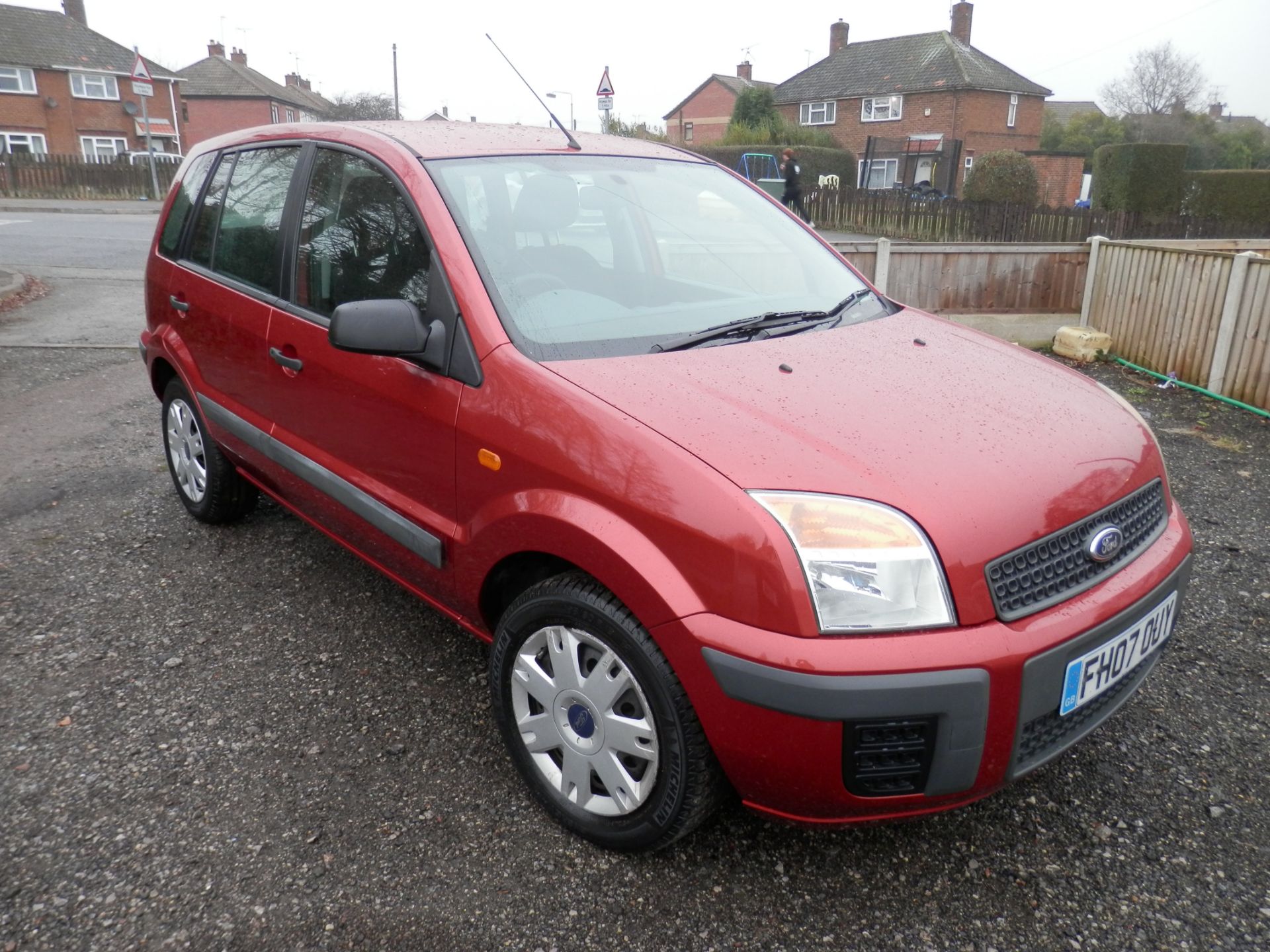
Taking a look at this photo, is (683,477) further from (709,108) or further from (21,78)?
(709,108)

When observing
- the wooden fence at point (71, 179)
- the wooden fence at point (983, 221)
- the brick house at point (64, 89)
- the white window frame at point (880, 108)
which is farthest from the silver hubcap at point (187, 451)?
the white window frame at point (880, 108)

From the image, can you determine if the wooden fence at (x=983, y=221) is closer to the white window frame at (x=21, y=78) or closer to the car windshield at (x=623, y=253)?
the car windshield at (x=623, y=253)

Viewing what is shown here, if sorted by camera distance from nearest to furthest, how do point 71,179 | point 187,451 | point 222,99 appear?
1. point 187,451
2. point 71,179
3. point 222,99

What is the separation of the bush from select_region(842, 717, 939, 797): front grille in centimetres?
2728

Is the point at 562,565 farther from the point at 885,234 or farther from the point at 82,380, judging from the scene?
the point at 885,234

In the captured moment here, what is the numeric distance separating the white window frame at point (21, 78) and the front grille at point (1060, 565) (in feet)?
166

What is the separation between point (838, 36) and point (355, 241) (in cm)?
5600

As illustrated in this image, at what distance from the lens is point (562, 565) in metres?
2.42

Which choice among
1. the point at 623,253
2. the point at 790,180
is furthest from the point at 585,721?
the point at 790,180

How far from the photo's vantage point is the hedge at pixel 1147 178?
25359 mm

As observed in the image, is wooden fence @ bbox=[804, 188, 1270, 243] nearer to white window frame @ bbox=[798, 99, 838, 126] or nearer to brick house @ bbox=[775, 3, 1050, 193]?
brick house @ bbox=[775, 3, 1050, 193]

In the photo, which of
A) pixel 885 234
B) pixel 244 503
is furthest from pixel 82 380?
pixel 885 234

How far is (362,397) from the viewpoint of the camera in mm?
2869

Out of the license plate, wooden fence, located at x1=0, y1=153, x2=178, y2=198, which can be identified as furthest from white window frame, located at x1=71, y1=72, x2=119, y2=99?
the license plate
